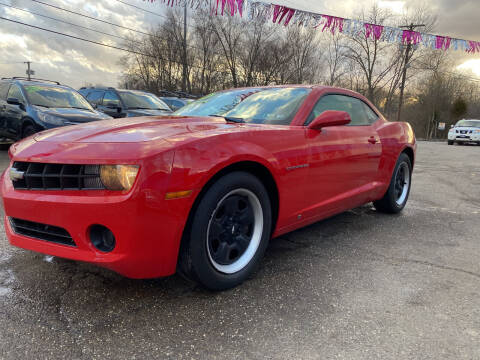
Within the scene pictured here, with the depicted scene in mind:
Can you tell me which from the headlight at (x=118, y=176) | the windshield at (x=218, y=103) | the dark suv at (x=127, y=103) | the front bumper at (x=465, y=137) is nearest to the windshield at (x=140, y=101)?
the dark suv at (x=127, y=103)

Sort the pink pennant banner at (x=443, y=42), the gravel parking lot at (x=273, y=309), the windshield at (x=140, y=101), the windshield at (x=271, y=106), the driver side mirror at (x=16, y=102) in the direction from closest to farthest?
1. the gravel parking lot at (x=273, y=309)
2. the windshield at (x=271, y=106)
3. the driver side mirror at (x=16, y=102)
4. the windshield at (x=140, y=101)
5. the pink pennant banner at (x=443, y=42)

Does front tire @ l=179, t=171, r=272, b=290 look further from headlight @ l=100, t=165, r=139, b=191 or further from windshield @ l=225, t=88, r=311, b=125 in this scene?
windshield @ l=225, t=88, r=311, b=125

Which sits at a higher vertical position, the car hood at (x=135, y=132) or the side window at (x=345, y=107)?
the side window at (x=345, y=107)

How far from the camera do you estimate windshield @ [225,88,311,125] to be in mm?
2729

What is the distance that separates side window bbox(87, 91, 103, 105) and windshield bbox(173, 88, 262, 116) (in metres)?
7.07

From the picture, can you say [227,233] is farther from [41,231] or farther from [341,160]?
[341,160]

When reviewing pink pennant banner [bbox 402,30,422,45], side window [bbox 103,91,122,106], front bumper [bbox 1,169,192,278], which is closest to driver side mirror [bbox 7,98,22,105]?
side window [bbox 103,91,122,106]

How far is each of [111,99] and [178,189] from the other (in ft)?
27.3

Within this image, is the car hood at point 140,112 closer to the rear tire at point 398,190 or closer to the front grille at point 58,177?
the rear tire at point 398,190

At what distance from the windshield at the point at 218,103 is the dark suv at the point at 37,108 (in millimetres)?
3674

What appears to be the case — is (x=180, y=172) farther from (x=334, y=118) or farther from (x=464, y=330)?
(x=464, y=330)

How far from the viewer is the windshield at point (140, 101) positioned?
8812 mm

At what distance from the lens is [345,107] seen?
3.39m

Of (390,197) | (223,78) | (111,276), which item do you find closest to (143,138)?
(111,276)
